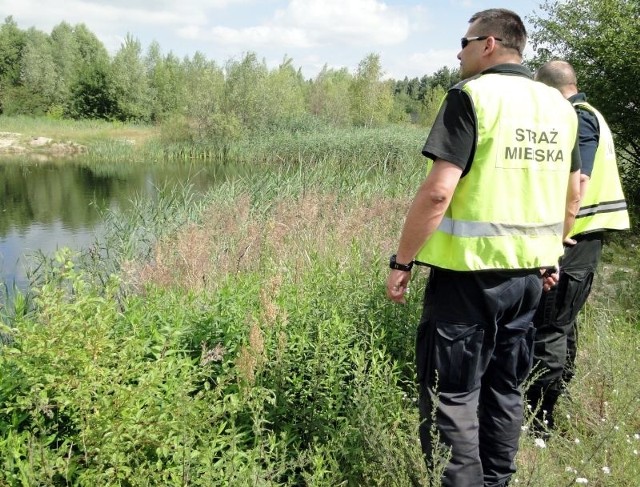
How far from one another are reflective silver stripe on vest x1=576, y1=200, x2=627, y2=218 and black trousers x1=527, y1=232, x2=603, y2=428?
0.13 meters

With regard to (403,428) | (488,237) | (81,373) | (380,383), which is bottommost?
(403,428)

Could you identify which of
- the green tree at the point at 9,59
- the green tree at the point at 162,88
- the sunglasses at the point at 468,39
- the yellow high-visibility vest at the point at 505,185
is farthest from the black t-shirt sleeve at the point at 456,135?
the green tree at the point at 9,59

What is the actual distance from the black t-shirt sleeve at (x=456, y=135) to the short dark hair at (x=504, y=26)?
0.36 metres

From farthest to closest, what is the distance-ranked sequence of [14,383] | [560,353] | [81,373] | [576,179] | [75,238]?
[75,238] < [560,353] < [576,179] < [14,383] < [81,373]

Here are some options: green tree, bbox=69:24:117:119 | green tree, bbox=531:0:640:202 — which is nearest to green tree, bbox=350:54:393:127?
green tree, bbox=69:24:117:119

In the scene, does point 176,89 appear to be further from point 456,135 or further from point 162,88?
point 456,135

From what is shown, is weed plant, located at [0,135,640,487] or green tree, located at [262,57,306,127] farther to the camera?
green tree, located at [262,57,306,127]

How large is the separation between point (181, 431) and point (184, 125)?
2900 centimetres

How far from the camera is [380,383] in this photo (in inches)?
110

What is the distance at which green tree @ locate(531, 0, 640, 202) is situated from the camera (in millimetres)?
8461

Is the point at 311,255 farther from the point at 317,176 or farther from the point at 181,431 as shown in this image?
the point at 317,176

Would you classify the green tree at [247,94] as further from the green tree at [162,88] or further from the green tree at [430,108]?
the green tree at [162,88]

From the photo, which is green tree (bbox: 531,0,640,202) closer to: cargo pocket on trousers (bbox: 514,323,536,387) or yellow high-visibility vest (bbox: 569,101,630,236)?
yellow high-visibility vest (bbox: 569,101,630,236)

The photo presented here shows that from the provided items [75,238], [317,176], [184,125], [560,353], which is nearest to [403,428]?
[560,353]
